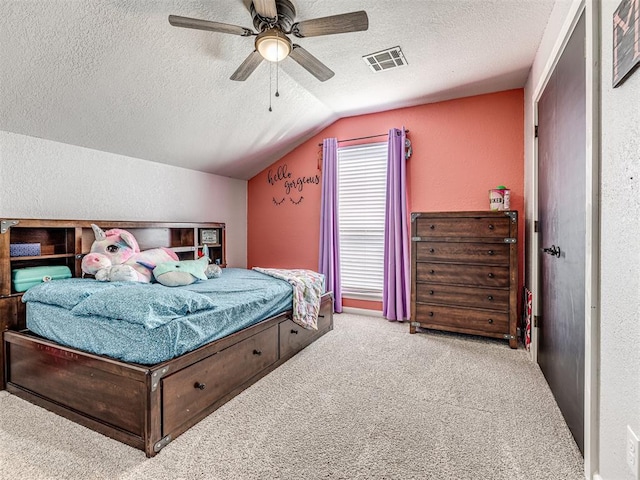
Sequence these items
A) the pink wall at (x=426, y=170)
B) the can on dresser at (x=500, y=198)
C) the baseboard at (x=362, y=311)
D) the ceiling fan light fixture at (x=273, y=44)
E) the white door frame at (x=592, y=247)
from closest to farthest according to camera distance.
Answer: the white door frame at (x=592, y=247), the ceiling fan light fixture at (x=273, y=44), the can on dresser at (x=500, y=198), the pink wall at (x=426, y=170), the baseboard at (x=362, y=311)

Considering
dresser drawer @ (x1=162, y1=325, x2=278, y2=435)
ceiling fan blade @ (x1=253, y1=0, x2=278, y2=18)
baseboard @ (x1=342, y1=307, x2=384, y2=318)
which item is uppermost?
ceiling fan blade @ (x1=253, y1=0, x2=278, y2=18)

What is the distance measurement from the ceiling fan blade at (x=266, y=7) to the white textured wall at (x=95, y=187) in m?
2.10

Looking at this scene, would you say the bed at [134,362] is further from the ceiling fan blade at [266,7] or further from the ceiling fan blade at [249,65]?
the ceiling fan blade at [266,7]

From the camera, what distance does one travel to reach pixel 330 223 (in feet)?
13.4

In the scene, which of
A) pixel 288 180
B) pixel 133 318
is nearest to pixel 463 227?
pixel 288 180

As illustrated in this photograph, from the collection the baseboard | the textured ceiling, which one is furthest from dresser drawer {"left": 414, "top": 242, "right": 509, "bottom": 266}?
the textured ceiling

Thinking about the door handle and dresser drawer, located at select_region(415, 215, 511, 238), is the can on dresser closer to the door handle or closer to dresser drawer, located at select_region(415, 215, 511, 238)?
dresser drawer, located at select_region(415, 215, 511, 238)

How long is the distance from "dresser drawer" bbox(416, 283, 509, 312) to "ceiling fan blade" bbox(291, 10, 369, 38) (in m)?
2.38

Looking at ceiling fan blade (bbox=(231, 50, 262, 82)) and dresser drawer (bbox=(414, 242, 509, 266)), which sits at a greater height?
ceiling fan blade (bbox=(231, 50, 262, 82))

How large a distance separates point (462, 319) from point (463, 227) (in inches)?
34.7

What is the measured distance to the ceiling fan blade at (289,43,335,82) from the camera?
2.04 m

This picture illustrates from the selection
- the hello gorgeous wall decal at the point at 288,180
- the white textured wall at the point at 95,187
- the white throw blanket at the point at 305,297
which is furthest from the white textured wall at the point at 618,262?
the white textured wall at the point at 95,187

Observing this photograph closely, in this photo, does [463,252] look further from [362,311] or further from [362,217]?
[362,311]

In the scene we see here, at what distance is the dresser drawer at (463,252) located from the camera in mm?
3000
